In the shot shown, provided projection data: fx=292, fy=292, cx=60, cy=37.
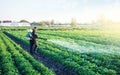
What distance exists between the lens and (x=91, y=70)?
16.1m

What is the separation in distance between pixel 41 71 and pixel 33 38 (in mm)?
7719

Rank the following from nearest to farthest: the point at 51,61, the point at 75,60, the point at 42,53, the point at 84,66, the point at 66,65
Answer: the point at 84,66 → the point at 66,65 → the point at 75,60 → the point at 51,61 → the point at 42,53

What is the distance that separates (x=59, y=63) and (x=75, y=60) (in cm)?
110

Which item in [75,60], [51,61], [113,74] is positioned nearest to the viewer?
[113,74]

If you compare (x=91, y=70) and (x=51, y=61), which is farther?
(x=51, y=61)

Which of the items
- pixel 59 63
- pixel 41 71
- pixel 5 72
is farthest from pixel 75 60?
pixel 5 72

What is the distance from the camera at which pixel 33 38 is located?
23578 mm

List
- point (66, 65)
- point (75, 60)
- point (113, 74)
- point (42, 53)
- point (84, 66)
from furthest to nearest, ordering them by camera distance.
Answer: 1. point (42, 53)
2. point (75, 60)
3. point (66, 65)
4. point (84, 66)
5. point (113, 74)

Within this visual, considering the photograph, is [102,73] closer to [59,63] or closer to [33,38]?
[59,63]

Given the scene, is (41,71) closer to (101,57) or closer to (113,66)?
(113,66)

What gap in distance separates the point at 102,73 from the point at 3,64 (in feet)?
20.8

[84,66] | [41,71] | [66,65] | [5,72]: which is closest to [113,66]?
[84,66]

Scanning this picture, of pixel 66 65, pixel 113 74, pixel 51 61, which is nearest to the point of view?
pixel 113 74

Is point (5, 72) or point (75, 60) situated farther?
point (75, 60)
